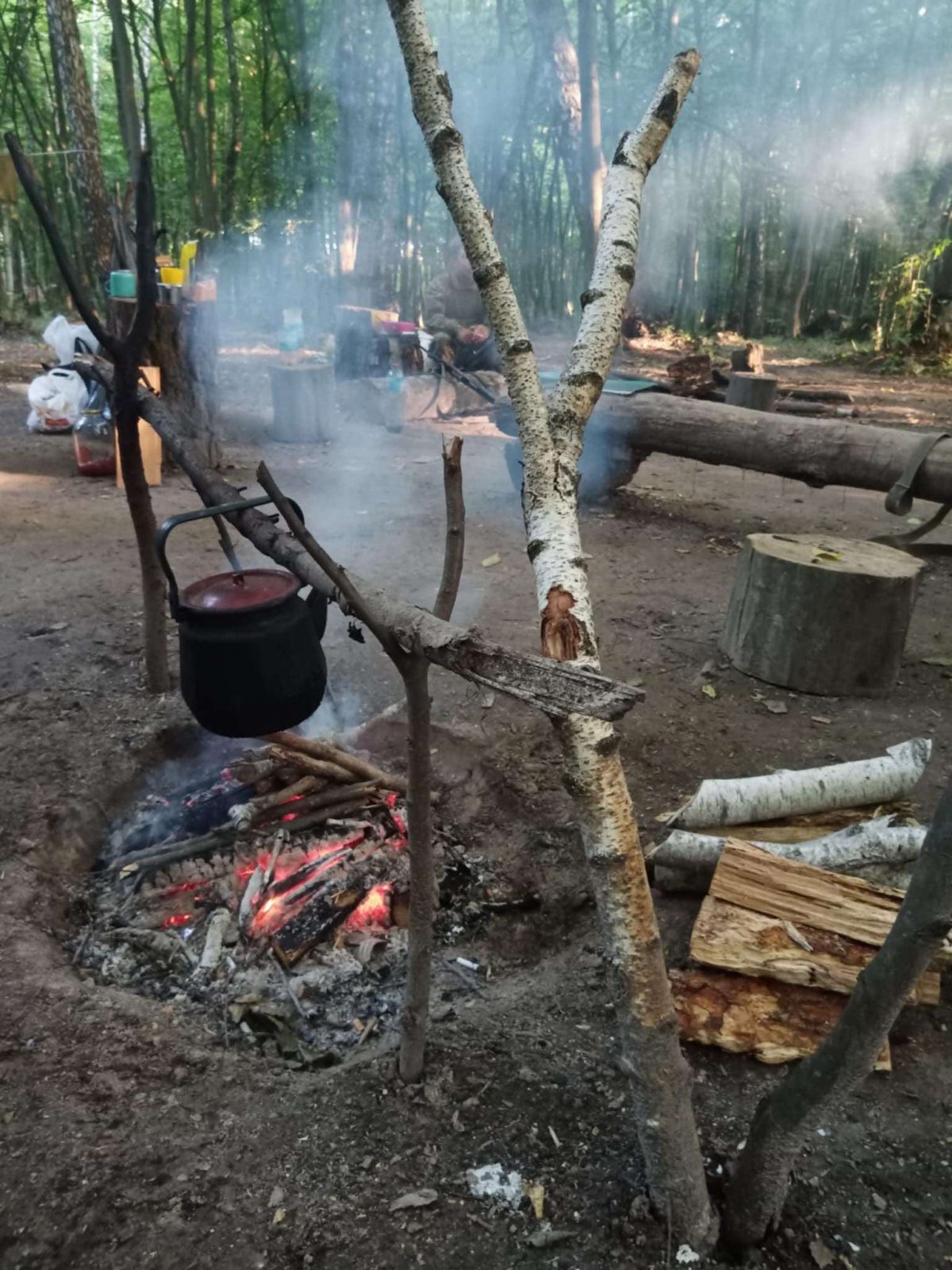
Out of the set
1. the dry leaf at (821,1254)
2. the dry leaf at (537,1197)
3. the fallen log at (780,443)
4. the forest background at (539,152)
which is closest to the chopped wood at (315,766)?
the dry leaf at (537,1197)

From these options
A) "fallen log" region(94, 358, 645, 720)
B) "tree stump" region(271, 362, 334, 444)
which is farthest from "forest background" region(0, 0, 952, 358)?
"fallen log" region(94, 358, 645, 720)

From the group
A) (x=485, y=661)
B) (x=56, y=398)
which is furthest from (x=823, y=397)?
(x=485, y=661)

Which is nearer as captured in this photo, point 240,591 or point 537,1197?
point 537,1197

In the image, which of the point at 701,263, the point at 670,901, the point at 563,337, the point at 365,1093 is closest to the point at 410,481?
the point at 670,901

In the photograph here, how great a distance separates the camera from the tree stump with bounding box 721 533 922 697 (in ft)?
13.4

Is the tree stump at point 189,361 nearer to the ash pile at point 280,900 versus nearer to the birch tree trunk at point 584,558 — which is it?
the ash pile at point 280,900

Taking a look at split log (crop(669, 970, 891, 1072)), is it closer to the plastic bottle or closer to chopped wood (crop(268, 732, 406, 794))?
chopped wood (crop(268, 732, 406, 794))

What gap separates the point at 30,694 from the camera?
384 centimetres

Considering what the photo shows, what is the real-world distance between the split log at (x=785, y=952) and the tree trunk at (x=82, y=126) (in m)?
10.5

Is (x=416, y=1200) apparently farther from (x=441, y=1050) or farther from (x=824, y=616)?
(x=824, y=616)

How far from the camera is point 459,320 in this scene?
15.6 meters

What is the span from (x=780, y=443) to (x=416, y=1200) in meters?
5.92

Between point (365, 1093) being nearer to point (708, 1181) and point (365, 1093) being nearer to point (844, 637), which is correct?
point (708, 1181)

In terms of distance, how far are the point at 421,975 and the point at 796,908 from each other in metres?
1.07
